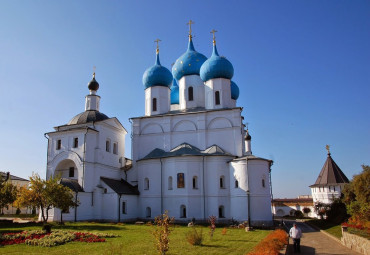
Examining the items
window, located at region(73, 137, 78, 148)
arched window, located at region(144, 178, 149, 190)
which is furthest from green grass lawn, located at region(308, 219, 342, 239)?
window, located at region(73, 137, 78, 148)

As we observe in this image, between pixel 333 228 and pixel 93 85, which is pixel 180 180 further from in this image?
pixel 93 85

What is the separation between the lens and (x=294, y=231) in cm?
1308

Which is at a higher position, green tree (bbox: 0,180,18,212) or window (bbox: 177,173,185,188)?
window (bbox: 177,173,185,188)

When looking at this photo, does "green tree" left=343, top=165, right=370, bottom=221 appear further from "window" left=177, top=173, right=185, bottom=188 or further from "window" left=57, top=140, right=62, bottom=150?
"window" left=57, top=140, right=62, bottom=150

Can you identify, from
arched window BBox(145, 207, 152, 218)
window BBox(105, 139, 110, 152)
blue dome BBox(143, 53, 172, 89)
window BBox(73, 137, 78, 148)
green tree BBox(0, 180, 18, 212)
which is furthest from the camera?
blue dome BBox(143, 53, 172, 89)

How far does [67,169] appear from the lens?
91.7 feet

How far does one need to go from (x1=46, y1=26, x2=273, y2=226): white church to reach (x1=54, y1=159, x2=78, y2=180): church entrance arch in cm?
9

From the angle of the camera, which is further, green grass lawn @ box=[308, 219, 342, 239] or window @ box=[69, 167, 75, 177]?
window @ box=[69, 167, 75, 177]

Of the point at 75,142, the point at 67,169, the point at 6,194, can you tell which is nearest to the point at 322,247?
the point at 6,194

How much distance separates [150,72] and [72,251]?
73.0 ft

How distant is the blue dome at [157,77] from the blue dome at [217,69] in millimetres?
3726

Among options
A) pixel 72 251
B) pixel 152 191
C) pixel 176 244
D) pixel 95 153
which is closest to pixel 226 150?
pixel 152 191

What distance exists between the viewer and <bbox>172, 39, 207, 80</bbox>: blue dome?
31609 millimetres

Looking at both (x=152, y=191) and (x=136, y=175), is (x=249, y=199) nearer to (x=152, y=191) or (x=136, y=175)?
(x=152, y=191)
